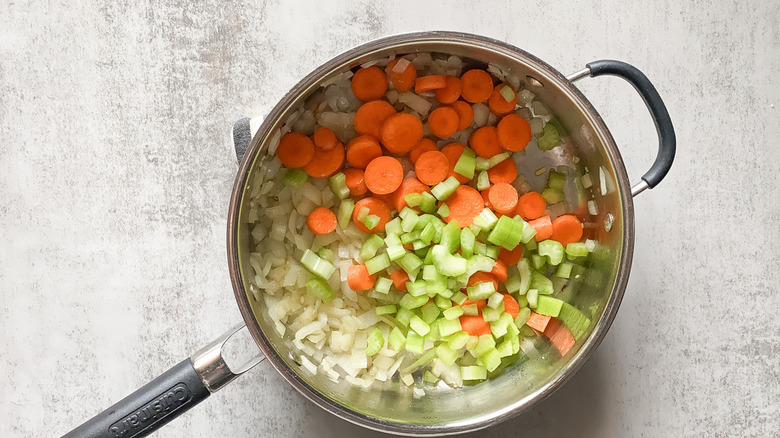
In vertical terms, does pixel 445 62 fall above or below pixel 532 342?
above

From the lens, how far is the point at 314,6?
152cm

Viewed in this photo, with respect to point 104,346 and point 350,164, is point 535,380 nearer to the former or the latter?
point 350,164

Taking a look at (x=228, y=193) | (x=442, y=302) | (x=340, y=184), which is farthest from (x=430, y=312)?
(x=228, y=193)

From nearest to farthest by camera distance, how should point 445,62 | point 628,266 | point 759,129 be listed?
point 628,266 → point 445,62 → point 759,129

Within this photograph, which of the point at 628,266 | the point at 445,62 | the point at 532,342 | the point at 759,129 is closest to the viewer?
the point at 628,266

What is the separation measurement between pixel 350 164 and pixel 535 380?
634 mm

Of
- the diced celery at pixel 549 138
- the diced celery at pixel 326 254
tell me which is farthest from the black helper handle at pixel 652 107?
the diced celery at pixel 326 254

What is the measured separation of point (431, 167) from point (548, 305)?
0.41 meters

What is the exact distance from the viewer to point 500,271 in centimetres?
142

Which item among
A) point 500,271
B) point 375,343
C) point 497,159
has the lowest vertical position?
point 375,343

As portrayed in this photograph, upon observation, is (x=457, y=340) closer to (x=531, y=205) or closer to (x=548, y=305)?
(x=548, y=305)

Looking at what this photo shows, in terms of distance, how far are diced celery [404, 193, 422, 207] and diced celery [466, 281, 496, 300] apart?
22 centimetres

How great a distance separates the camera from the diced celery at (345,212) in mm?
1402

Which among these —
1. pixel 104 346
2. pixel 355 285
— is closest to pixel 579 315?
pixel 355 285
